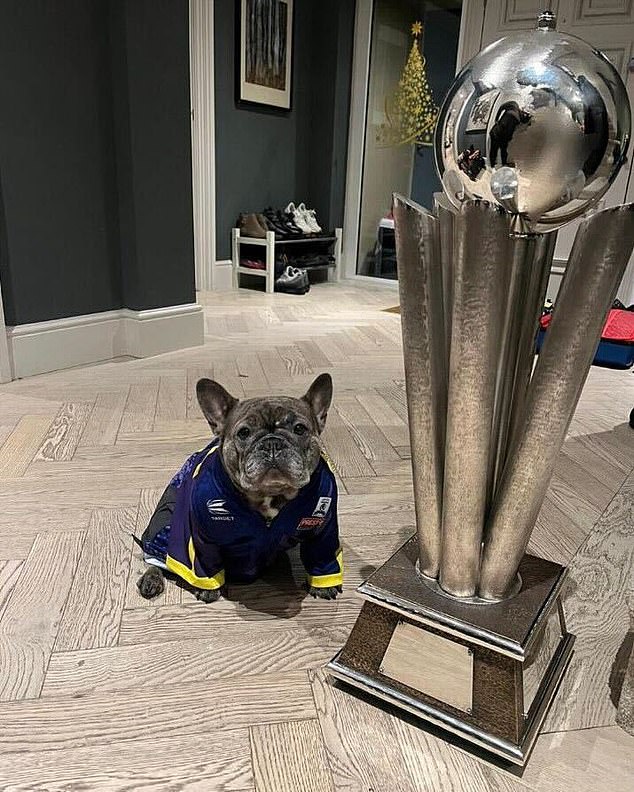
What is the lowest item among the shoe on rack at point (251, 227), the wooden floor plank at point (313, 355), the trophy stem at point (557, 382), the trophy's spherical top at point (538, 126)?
the wooden floor plank at point (313, 355)

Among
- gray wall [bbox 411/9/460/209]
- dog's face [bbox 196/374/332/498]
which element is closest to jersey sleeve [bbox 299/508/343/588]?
dog's face [bbox 196/374/332/498]

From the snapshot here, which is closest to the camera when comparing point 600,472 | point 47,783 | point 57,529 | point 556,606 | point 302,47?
point 47,783

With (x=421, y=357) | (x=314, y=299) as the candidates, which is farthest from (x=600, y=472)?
(x=314, y=299)

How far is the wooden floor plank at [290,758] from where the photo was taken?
852 mm

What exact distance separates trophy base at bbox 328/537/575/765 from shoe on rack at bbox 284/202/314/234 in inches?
162

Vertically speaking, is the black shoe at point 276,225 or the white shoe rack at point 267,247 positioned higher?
the black shoe at point 276,225

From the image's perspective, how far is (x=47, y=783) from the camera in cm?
85

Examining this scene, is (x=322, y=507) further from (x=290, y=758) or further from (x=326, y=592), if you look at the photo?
(x=290, y=758)

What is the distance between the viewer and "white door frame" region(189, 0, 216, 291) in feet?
13.6

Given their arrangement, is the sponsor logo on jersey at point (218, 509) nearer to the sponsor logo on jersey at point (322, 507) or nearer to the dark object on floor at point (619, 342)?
the sponsor logo on jersey at point (322, 507)

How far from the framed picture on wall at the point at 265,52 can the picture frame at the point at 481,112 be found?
4.29 m

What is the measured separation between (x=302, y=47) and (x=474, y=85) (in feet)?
15.9

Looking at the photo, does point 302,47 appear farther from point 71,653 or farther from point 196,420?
point 71,653

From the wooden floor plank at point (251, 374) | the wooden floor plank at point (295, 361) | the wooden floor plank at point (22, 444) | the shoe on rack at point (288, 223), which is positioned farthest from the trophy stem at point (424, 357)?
the shoe on rack at point (288, 223)
